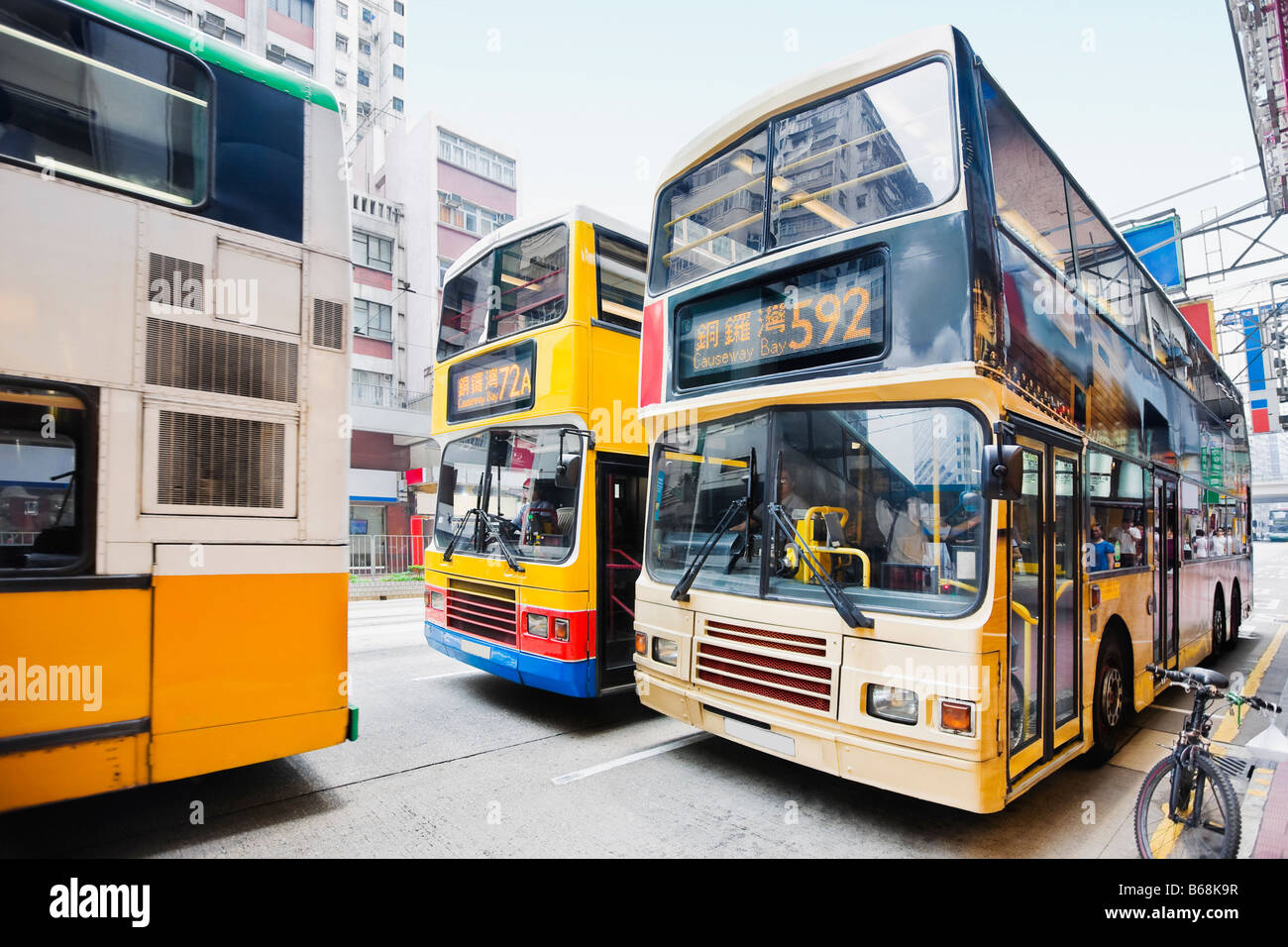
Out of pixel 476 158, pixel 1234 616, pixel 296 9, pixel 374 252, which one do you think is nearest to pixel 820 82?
pixel 1234 616

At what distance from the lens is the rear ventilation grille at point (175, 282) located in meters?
3.49

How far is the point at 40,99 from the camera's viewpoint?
10.7 feet

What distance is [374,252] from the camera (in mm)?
30281

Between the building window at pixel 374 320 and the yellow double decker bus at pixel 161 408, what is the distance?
2666cm

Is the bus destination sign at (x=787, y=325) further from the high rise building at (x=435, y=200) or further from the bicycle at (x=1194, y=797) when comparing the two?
the high rise building at (x=435, y=200)

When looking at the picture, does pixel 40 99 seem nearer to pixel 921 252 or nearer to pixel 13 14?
pixel 13 14

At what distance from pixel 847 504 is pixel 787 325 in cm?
118

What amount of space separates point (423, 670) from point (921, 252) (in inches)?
262

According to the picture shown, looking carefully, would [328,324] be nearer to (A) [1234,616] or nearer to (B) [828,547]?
(B) [828,547]

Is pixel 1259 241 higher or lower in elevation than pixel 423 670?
higher

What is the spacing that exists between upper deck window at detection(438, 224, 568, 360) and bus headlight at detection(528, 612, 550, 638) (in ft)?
8.32

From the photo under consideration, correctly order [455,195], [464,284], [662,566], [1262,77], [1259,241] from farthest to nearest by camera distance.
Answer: [455,195] < [1259,241] < [1262,77] < [464,284] < [662,566]

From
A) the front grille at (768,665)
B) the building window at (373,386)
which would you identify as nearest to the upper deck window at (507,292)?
the front grille at (768,665)
